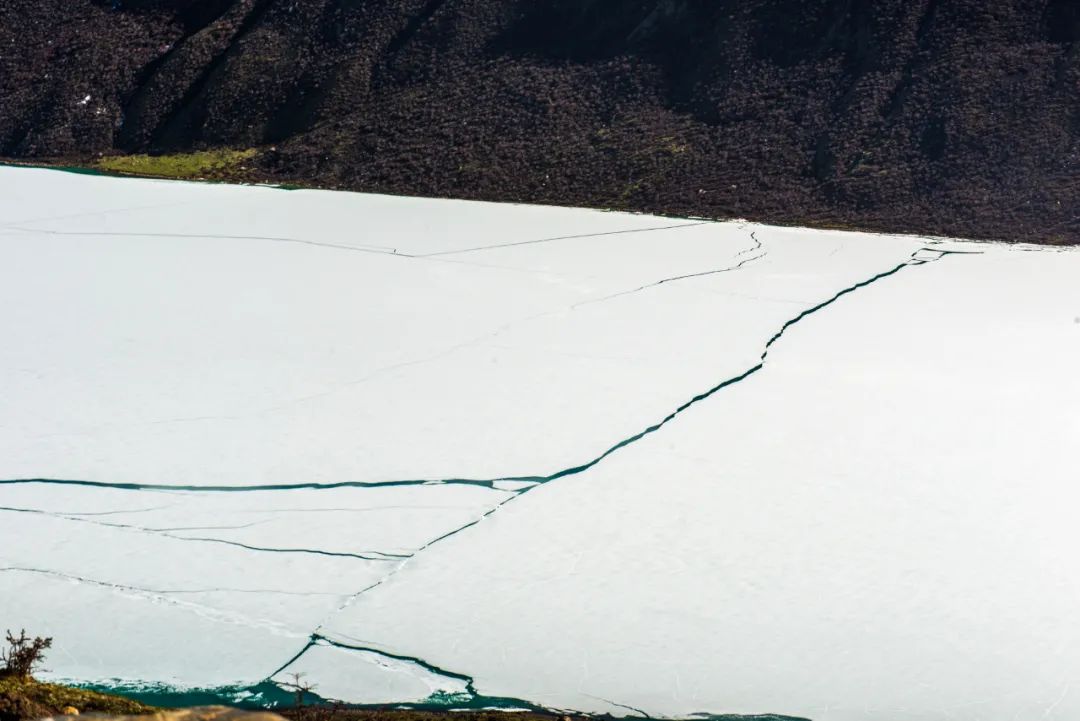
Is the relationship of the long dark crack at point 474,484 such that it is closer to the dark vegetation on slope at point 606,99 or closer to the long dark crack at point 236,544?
the long dark crack at point 236,544

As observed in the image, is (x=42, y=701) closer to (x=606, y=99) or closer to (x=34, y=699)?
(x=34, y=699)

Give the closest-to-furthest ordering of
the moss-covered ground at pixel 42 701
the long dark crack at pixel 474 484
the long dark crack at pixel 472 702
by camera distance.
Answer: the moss-covered ground at pixel 42 701 → the long dark crack at pixel 472 702 → the long dark crack at pixel 474 484

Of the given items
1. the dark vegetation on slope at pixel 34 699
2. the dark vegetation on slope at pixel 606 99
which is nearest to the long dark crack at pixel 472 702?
the dark vegetation on slope at pixel 34 699

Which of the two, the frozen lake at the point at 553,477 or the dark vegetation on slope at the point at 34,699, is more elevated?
the frozen lake at the point at 553,477

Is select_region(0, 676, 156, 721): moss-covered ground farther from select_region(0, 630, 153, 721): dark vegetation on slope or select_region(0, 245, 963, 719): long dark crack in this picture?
select_region(0, 245, 963, 719): long dark crack

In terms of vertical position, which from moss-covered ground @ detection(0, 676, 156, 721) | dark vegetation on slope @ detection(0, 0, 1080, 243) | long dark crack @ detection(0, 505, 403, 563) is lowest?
moss-covered ground @ detection(0, 676, 156, 721)

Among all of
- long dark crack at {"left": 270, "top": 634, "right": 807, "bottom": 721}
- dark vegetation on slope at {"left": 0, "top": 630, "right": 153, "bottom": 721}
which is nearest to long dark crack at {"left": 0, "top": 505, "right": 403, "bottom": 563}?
long dark crack at {"left": 270, "top": 634, "right": 807, "bottom": 721}

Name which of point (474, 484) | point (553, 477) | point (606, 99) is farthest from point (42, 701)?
point (606, 99)
